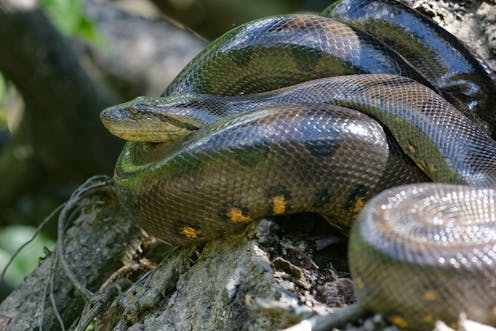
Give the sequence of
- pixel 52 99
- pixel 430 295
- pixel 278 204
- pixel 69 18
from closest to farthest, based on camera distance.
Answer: pixel 430 295, pixel 278 204, pixel 69 18, pixel 52 99

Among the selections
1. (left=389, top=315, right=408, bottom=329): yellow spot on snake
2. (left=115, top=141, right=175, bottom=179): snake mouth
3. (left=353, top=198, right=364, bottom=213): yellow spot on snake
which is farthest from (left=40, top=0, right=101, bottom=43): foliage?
(left=389, top=315, right=408, bottom=329): yellow spot on snake

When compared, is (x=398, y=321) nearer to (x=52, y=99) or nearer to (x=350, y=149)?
(x=350, y=149)

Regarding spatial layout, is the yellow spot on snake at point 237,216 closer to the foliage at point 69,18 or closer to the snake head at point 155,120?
the snake head at point 155,120

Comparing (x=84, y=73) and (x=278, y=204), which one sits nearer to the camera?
(x=278, y=204)

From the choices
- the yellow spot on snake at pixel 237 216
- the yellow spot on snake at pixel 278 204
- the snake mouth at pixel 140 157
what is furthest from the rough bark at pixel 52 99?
the yellow spot on snake at pixel 278 204

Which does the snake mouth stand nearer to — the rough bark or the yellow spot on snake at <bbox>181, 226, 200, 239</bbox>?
the yellow spot on snake at <bbox>181, 226, 200, 239</bbox>

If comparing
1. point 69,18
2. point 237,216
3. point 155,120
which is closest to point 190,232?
point 237,216

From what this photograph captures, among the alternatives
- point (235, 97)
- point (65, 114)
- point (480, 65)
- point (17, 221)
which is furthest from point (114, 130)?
point (17, 221)

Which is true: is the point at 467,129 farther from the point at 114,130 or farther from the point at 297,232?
the point at 114,130
